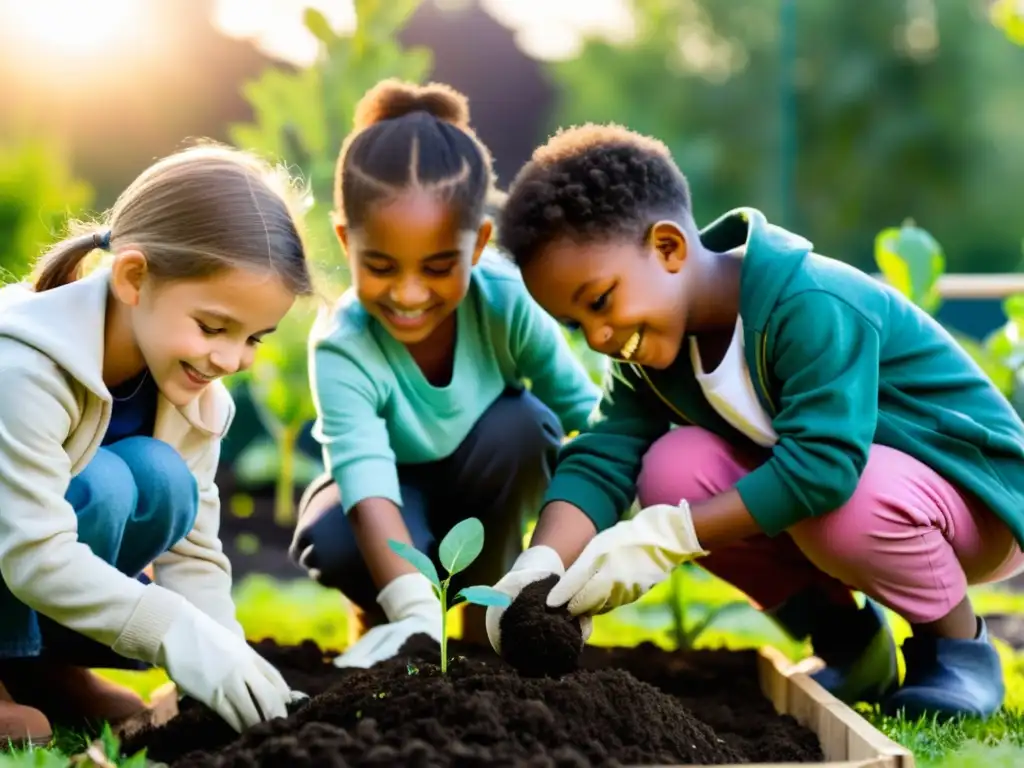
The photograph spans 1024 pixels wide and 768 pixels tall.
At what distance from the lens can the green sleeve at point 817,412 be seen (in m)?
1.90

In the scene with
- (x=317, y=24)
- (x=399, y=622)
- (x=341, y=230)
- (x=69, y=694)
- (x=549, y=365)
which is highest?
(x=317, y=24)

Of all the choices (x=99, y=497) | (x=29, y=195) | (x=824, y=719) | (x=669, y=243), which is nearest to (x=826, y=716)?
(x=824, y=719)

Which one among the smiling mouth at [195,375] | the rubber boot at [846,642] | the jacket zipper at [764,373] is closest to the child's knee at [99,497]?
the smiling mouth at [195,375]

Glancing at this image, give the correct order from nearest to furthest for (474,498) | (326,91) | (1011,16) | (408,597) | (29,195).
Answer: (408,597) → (474,498) → (1011,16) → (326,91) → (29,195)

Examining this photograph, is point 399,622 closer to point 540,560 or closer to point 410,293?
point 540,560

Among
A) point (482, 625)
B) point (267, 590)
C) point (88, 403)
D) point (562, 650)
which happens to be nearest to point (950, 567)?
point (562, 650)

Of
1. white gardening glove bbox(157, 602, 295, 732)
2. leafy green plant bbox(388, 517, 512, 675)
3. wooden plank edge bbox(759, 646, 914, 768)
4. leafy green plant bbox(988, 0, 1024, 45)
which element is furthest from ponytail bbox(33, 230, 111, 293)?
leafy green plant bbox(988, 0, 1024, 45)

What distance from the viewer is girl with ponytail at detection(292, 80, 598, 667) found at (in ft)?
7.14

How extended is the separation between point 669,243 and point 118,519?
993mm

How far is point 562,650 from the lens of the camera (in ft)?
5.73

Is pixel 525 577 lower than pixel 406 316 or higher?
lower

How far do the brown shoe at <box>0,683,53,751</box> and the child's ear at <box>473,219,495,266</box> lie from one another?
3.56 feet

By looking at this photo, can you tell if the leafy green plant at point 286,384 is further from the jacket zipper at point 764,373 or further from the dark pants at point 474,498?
the jacket zipper at point 764,373

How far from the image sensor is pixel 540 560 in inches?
79.7
